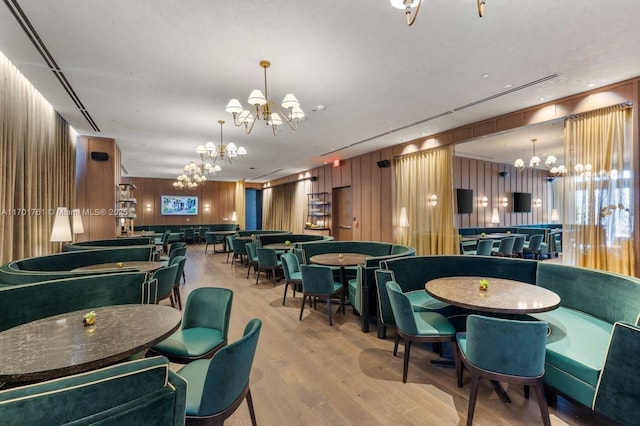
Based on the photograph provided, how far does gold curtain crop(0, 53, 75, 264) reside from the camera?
361 centimetres

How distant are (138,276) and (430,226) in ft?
20.1

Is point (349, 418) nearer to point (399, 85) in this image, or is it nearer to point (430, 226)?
point (399, 85)

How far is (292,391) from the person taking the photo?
2.43 meters

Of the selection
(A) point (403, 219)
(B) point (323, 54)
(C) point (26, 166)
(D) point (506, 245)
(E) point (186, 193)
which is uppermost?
(B) point (323, 54)

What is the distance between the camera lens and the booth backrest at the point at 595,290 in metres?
2.38

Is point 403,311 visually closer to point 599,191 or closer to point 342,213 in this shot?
point 599,191

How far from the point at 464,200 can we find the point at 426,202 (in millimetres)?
3058

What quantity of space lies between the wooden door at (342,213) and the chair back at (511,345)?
26.9 ft

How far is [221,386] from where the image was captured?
1.46 meters

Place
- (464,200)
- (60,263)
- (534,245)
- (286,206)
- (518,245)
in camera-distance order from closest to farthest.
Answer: (60,263), (518,245), (534,245), (464,200), (286,206)

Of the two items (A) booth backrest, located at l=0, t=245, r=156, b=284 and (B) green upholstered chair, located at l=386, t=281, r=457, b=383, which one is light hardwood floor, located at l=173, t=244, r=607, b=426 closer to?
(B) green upholstered chair, located at l=386, t=281, r=457, b=383

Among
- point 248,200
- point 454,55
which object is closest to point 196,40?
point 454,55

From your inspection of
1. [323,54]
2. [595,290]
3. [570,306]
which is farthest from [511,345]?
[323,54]

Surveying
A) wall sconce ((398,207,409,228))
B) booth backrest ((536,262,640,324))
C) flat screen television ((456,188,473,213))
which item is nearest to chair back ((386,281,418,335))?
booth backrest ((536,262,640,324))
